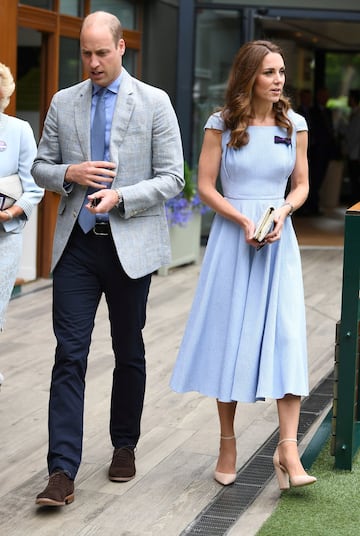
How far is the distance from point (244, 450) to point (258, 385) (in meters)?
0.84

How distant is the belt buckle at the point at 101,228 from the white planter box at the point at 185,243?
5.97 meters

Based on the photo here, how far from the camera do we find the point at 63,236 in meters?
4.27

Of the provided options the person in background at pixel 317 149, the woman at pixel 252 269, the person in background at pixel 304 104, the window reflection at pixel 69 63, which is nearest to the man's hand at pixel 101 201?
the woman at pixel 252 269

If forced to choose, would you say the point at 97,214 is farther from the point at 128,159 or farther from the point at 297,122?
the point at 297,122

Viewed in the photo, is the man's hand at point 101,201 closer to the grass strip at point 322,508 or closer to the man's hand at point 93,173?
the man's hand at point 93,173

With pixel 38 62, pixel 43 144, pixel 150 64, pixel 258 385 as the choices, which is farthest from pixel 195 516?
pixel 150 64

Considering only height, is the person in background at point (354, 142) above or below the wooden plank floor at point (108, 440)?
above

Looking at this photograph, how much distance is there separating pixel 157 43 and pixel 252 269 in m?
8.06

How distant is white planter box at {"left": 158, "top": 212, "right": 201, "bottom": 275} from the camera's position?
34.2 ft

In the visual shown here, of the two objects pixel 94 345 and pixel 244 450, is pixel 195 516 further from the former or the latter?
pixel 94 345

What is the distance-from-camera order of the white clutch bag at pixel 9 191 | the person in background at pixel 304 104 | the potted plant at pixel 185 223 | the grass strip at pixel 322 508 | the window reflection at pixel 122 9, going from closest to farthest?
the grass strip at pixel 322 508, the white clutch bag at pixel 9 191, the potted plant at pixel 185 223, the window reflection at pixel 122 9, the person in background at pixel 304 104

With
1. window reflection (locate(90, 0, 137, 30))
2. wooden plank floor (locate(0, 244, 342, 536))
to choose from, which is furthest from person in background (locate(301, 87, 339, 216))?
wooden plank floor (locate(0, 244, 342, 536))

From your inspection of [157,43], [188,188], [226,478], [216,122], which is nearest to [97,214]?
[216,122]

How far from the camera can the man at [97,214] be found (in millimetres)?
4180
